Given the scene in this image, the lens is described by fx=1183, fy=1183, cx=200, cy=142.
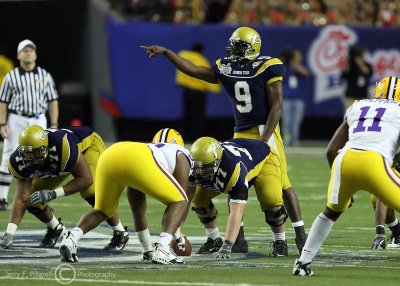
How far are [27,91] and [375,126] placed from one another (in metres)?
5.97

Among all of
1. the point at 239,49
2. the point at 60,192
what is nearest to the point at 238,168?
the point at 239,49

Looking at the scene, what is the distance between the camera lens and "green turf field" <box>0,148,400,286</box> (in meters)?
7.79

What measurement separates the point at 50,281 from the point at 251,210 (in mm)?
5708

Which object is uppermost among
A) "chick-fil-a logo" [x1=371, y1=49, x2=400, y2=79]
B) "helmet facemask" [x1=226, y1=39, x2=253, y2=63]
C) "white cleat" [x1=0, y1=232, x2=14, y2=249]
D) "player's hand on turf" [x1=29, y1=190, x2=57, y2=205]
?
"helmet facemask" [x1=226, y1=39, x2=253, y2=63]

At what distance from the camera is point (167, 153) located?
8.62 meters

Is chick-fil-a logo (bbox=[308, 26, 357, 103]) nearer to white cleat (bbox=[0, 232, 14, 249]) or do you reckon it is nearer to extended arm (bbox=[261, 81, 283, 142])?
extended arm (bbox=[261, 81, 283, 142])

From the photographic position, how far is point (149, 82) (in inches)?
871

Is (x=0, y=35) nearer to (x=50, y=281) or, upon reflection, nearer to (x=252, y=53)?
(x=252, y=53)

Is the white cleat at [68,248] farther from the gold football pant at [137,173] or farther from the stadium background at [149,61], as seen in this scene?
the stadium background at [149,61]

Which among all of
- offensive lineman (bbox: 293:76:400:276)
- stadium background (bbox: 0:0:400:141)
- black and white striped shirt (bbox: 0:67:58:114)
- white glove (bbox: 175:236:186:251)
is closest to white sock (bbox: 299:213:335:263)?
offensive lineman (bbox: 293:76:400:276)

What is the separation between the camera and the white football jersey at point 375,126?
8.07 m

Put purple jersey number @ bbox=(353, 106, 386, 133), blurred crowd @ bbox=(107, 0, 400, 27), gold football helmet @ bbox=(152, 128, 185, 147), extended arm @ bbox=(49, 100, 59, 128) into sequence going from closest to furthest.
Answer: purple jersey number @ bbox=(353, 106, 386, 133) → gold football helmet @ bbox=(152, 128, 185, 147) → extended arm @ bbox=(49, 100, 59, 128) → blurred crowd @ bbox=(107, 0, 400, 27)

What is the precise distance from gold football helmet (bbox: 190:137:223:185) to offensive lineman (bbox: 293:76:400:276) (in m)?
0.86

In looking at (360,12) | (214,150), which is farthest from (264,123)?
(360,12)
